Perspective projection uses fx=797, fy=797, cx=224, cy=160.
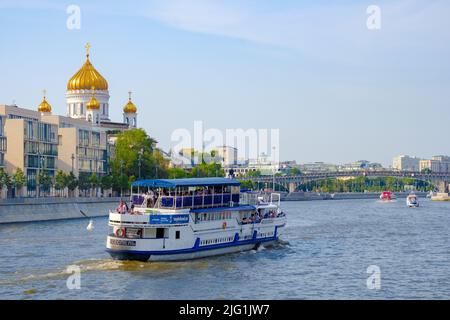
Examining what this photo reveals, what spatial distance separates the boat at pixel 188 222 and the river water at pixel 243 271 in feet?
3.15

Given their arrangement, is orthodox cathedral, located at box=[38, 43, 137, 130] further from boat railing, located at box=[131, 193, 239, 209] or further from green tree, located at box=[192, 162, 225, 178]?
boat railing, located at box=[131, 193, 239, 209]

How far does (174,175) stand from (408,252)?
76828mm

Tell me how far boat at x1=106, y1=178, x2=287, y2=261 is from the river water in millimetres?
960

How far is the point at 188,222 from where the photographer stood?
5272cm

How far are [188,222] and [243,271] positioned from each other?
18.9ft

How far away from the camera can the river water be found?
40531mm

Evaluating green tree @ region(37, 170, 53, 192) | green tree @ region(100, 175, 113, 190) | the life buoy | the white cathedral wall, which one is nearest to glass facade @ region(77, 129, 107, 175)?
green tree @ region(100, 175, 113, 190)

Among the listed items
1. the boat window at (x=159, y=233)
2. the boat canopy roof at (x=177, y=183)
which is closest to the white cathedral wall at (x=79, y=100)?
the boat canopy roof at (x=177, y=183)

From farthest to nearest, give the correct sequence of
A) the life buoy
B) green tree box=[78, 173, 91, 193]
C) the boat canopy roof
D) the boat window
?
green tree box=[78, 173, 91, 193] → the boat canopy roof → the boat window → the life buoy

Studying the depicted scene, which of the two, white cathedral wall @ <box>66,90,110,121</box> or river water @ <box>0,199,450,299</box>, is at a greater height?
white cathedral wall @ <box>66,90,110,121</box>

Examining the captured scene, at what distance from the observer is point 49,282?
4250 centimetres

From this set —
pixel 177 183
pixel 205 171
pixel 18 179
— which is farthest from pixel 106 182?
pixel 177 183
